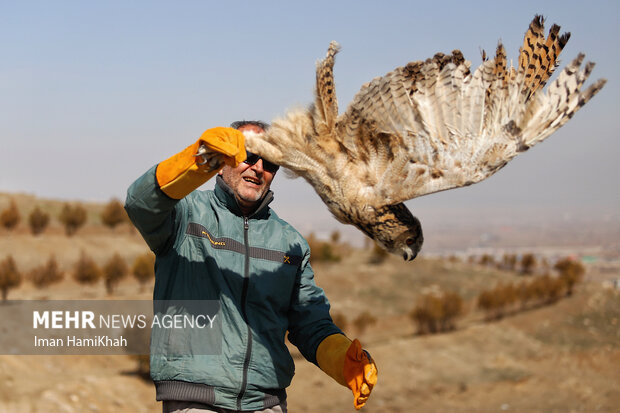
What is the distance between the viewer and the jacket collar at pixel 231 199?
128 inches

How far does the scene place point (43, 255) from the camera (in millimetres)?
18359

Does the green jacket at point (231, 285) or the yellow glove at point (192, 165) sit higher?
the yellow glove at point (192, 165)

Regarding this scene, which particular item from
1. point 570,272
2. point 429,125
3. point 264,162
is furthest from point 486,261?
point 429,125

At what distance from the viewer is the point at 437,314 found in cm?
1680

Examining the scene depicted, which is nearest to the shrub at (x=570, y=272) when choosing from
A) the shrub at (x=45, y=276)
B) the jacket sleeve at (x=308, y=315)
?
the shrub at (x=45, y=276)

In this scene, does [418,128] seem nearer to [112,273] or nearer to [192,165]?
[192,165]

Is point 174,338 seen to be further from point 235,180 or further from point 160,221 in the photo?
point 235,180

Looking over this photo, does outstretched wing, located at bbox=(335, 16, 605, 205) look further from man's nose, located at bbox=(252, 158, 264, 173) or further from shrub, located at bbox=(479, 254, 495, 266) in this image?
shrub, located at bbox=(479, 254, 495, 266)

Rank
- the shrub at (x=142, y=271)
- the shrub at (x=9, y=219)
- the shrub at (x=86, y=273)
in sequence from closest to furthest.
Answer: the shrub at (x=86, y=273) → the shrub at (x=142, y=271) → the shrub at (x=9, y=219)

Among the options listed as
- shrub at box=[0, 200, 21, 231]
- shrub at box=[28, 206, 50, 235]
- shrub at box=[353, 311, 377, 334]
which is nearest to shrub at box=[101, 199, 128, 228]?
shrub at box=[28, 206, 50, 235]

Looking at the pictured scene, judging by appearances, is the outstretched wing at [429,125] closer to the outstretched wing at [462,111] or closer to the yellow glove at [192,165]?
the outstretched wing at [462,111]

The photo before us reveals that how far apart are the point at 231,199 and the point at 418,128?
47.1 inches

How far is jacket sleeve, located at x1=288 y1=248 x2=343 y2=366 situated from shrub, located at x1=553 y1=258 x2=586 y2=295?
65.9 ft

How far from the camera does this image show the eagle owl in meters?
2.80
